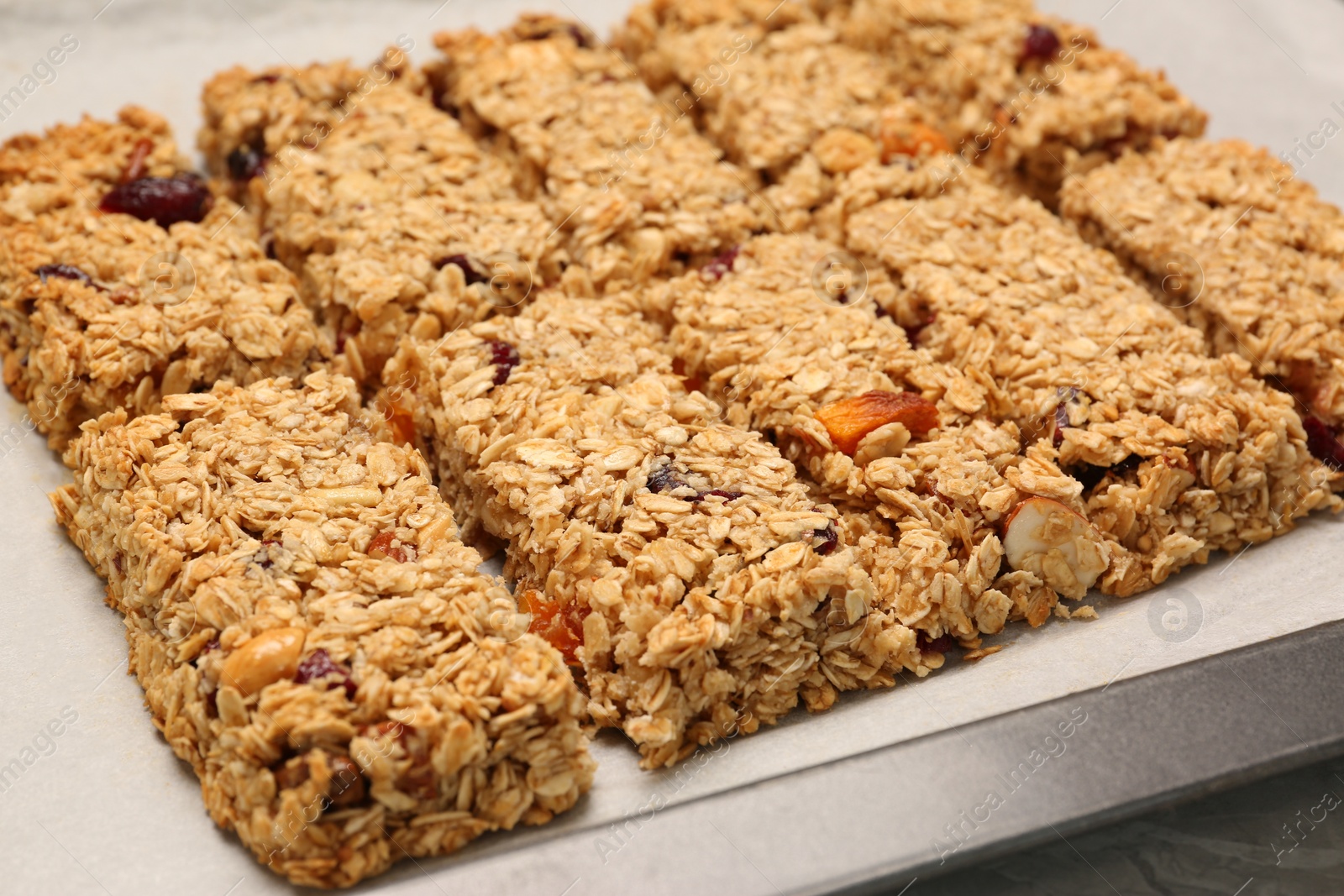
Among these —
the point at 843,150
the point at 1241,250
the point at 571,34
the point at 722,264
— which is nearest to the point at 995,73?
the point at 843,150

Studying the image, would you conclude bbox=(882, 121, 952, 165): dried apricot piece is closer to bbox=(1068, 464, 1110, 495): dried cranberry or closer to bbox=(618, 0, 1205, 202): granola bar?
bbox=(618, 0, 1205, 202): granola bar

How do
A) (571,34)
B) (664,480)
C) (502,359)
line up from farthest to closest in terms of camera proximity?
(571,34), (502,359), (664,480)

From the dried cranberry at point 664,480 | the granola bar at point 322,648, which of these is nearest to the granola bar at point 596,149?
the dried cranberry at point 664,480

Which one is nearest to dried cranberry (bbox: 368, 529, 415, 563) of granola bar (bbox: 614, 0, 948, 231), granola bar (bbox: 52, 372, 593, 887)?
granola bar (bbox: 52, 372, 593, 887)

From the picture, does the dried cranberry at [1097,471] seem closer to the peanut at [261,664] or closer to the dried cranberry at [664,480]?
the dried cranberry at [664,480]

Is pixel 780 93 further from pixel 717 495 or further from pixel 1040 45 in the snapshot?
pixel 717 495
